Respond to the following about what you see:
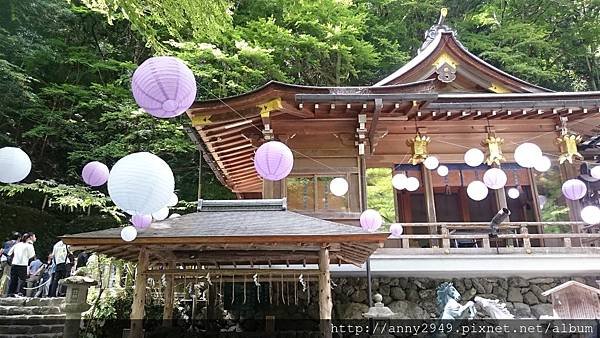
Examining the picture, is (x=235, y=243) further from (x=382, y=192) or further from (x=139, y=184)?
(x=382, y=192)

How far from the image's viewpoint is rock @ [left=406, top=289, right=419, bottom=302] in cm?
905

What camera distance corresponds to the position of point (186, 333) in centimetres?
778

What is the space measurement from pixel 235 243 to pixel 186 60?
414 inches

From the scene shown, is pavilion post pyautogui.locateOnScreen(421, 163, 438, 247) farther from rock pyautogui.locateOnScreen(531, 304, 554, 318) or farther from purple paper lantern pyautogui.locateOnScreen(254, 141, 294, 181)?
purple paper lantern pyautogui.locateOnScreen(254, 141, 294, 181)

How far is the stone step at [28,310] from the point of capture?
31.2 ft

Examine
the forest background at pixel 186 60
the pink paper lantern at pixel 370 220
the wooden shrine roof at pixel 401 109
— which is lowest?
the pink paper lantern at pixel 370 220

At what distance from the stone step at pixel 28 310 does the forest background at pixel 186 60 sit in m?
3.81

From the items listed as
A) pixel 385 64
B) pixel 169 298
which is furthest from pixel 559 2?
pixel 169 298

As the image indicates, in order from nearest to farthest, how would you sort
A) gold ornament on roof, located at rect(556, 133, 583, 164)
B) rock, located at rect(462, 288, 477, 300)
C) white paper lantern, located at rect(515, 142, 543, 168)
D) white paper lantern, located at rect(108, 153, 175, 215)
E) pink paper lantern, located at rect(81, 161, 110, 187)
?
white paper lantern, located at rect(108, 153, 175, 215), pink paper lantern, located at rect(81, 161, 110, 187), white paper lantern, located at rect(515, 142, 543, 168), rock, located at rect(462, 288, 477, 300), gold ornament on roof, located at rect(556, 133, 583, 164)

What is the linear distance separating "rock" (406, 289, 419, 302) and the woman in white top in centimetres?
899

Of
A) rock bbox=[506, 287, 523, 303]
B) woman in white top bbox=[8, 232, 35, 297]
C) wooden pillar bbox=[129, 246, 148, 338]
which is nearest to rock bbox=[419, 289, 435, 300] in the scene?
rock bbox=[506, 287, 523, 303]

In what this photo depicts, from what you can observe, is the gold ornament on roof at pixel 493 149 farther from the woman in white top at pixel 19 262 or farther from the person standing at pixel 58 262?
the woman in white top at pixel 19 262

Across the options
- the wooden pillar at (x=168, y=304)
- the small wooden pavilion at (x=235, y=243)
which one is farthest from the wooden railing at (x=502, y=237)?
the wooden pillar at (x=168, y=304)

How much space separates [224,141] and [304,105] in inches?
106
